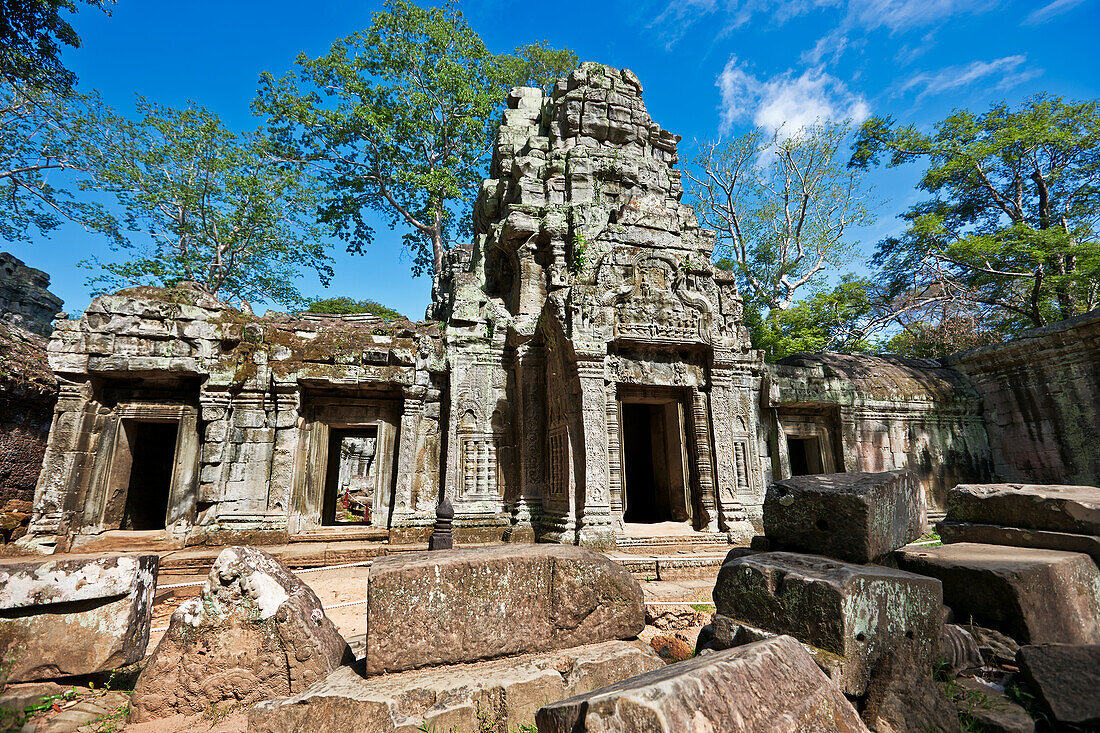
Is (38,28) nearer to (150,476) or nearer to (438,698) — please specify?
(150,476)

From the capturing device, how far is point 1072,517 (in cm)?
378

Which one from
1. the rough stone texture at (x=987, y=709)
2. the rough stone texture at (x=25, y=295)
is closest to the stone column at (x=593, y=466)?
the rough stone texture at (x=987, y=709)

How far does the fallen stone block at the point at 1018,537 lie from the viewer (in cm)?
368

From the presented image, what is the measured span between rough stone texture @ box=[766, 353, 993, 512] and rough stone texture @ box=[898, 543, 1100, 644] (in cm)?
685

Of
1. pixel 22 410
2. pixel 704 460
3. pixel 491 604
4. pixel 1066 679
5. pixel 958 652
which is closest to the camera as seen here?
pixel 1066 679

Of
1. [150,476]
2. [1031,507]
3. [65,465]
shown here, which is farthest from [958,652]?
[150,476]

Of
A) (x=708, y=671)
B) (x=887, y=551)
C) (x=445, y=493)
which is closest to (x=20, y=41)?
(x=445, y=493)

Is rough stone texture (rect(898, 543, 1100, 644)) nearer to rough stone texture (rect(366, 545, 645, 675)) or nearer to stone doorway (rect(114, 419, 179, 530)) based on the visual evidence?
rough stone texture (rect(366, 545, 645, 675))

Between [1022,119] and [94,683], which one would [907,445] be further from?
[94,683]

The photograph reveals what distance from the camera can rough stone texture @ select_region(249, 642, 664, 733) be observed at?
268 centimetres

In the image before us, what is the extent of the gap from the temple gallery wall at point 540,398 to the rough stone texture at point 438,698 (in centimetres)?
447

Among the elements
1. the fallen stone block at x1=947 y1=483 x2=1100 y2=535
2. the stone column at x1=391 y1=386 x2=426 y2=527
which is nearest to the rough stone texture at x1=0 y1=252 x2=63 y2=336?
the stone column at x1=391 y1=386 x2=426 y2=527

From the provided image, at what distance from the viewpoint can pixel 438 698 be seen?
9.06 feet

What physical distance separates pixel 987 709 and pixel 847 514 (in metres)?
1.14
